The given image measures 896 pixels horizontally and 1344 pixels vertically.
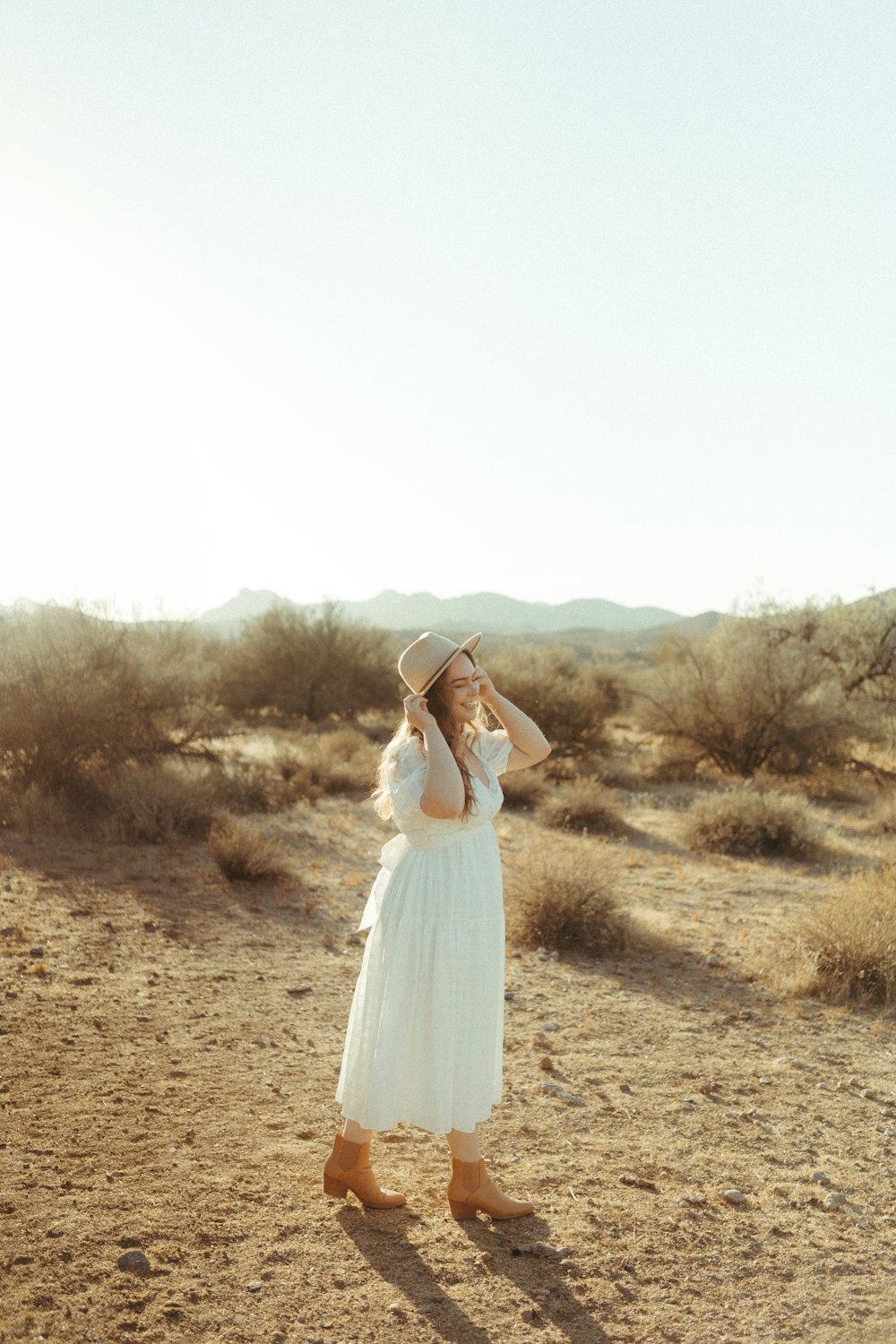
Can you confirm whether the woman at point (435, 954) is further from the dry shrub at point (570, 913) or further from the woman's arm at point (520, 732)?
the dry shrub at point (570, 913)

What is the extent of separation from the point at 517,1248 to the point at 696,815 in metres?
8.37

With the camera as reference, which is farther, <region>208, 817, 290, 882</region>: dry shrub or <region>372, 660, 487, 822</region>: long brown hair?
<region>208, 817, 290, 882</region>: dry shrub

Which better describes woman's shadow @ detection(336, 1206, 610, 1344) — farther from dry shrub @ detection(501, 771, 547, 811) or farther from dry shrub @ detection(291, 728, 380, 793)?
dry shrub @ detection(501, 771, 547, 811)

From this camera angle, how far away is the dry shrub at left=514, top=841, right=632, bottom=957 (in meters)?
7.05

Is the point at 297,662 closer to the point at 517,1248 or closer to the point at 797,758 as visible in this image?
the point at 797,758

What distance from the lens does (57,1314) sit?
106 inches

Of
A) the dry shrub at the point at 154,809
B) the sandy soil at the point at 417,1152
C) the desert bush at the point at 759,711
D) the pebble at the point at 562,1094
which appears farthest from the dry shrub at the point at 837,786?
the pebble at the point at 562,1094

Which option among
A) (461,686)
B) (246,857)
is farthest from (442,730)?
(246,857)

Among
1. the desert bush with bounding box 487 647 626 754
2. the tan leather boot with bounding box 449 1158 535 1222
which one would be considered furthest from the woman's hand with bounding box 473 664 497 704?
the desert bush with bounding box 487 647 626 754

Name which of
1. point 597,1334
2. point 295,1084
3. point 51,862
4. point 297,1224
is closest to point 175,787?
point 51,862

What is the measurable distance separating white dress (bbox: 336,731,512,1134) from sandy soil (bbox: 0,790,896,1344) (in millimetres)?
483

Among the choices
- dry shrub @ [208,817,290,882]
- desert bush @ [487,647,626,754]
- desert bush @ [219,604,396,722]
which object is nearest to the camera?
dry shrub @ [208,817,290,882]

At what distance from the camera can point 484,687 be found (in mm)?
3371

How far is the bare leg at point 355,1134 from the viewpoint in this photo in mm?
3307
